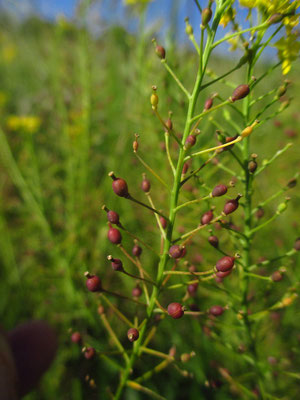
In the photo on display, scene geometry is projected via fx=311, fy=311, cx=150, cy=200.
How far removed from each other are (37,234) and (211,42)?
2.22 m

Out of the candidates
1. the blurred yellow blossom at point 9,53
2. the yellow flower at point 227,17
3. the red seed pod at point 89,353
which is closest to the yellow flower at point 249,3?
the yellow flower at point 227,17

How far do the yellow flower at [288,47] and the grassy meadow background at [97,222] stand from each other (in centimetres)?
56

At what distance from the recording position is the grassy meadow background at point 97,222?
1.56m

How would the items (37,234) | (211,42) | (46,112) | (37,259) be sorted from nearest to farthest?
(211,42)
(37,259)
(37,234)
(46,112)

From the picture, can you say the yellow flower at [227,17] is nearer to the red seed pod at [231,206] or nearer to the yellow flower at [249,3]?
the yellow flower at [249,3]

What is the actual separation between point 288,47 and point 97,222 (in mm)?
2014

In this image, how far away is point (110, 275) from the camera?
2.21m

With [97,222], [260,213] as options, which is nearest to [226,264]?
[260,213]

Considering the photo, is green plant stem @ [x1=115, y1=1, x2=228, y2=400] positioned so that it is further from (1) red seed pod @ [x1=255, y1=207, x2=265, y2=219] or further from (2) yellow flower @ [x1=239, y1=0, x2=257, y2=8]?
(1) red seed pod @ [x1=255, y1=207, x2=265, y2=219]

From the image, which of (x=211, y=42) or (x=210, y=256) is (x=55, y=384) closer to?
(x=210, y=256)

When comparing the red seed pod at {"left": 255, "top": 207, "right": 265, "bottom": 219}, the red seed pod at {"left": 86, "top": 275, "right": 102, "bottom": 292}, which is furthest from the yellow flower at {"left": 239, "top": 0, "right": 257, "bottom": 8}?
the red seed pod at {"left": 86, "top": 275, "right": 102, "bottom": 292}

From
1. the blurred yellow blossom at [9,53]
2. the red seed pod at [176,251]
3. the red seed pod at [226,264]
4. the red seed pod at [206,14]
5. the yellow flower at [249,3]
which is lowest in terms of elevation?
the red seed pod at [226,264]

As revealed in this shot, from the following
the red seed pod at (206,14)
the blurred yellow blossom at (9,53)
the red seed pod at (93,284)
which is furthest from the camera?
the blurred yellow blossom at (9,53)

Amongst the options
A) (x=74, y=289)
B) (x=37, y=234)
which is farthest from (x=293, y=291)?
(x=37, y=234)
